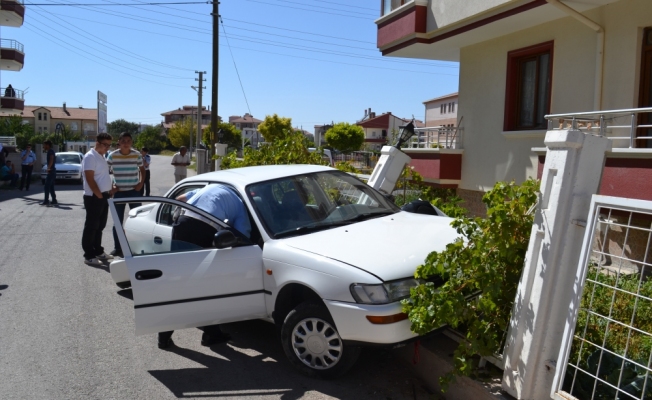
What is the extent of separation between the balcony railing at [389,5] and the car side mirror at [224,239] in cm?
918

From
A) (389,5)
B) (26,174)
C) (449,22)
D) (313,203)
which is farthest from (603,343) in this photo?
(26,174)

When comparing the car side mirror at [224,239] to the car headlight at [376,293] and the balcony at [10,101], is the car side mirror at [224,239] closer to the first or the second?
the car headlight at [376,293]

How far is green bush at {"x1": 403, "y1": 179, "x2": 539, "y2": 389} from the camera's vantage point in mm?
4133

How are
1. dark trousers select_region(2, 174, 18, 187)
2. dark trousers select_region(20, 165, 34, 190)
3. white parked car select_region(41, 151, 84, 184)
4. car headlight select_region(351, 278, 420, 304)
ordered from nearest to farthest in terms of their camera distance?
car headlight select_region(351, 278, 420, 304) → dark trousers select_region(20, 165, 34, 190) → dark trousers select_region(2, 174, 18, 187) → white parked car select_region(41, 151, 84, 184)

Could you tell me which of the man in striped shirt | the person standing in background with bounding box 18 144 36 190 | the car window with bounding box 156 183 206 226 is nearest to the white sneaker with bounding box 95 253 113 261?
the man in striped shirt

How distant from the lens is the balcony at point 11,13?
32156mm

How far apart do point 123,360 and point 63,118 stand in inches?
4824

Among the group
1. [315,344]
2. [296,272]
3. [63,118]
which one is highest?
[63,118]

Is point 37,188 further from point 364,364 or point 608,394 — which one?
point 608,394

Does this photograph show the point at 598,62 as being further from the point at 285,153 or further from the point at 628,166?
the point at 285,153

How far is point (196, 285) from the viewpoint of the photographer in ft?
16.6

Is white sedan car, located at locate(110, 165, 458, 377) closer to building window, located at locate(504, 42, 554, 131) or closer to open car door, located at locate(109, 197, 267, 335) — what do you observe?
open car door, located at locate(109, 197, 267, 335)

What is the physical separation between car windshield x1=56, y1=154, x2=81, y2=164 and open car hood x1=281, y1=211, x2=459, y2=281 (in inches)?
964

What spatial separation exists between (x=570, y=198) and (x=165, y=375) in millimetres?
3430
